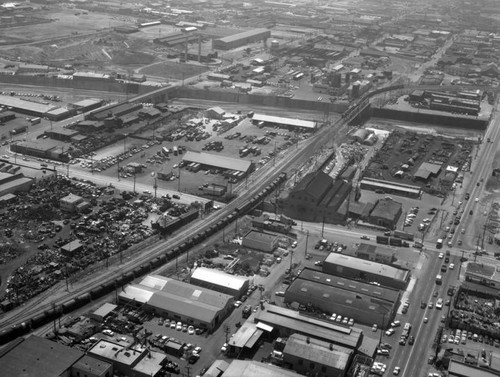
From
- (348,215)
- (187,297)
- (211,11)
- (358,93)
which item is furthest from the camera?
(211,11)

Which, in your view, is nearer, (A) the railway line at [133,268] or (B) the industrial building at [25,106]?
(A) the railway line at [133,268]

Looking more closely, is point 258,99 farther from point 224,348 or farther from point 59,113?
point 224,348

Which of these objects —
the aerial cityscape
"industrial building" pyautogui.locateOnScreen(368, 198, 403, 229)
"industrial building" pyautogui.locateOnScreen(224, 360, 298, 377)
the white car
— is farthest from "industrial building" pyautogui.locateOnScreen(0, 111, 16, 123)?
"industrial building" pyautogui.locateOnScreen(224, 360, 298, 377)

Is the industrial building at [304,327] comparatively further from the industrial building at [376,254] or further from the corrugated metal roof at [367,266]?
the industrial building at [376,254]

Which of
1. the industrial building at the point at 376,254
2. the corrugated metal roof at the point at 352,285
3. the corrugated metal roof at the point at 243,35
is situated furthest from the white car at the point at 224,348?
the corrugated metal roof at the point at 243,35

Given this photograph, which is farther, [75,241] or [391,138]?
[391,138]

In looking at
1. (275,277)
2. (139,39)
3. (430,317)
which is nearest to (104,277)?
(275,277)

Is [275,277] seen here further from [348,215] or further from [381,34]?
[381,34]
